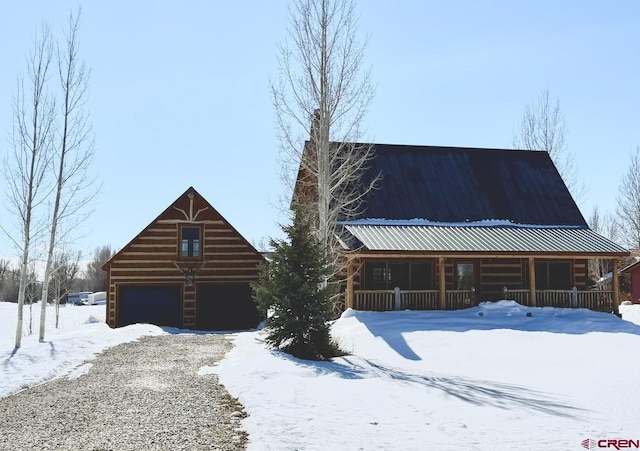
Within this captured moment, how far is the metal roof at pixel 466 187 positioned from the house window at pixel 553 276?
235 cm

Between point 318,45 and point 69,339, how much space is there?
1352 cm

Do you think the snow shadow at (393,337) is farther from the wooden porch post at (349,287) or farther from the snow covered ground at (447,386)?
the wooden porch post at (349,287)

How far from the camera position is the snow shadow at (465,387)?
29.3ft

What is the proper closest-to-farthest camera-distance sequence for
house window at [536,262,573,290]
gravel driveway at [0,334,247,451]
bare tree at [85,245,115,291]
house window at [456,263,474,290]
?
gravel driveway at [0,334,247,451] < house window at [456,263,474,290] < house window at [536,262,573,290] < bare tree at [85,245,115,291]

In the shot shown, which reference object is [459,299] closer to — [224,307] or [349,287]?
[349,287]

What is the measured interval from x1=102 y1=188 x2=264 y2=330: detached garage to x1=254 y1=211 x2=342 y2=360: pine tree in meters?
11.2

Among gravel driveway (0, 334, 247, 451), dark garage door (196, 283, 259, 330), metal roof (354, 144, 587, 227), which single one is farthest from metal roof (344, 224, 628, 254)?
gravel driveway (0, 334, 247, 451)

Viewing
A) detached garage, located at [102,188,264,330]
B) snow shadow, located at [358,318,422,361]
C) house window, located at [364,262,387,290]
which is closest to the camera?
snow shadow, located at [358,318,422,361]

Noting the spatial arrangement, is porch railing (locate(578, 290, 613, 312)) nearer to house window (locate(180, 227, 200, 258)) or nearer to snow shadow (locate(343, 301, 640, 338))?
snow shadow (locate(343, 301, 640, 338))

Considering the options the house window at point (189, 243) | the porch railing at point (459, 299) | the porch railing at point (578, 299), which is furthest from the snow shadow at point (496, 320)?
the house window at point (189, 243)

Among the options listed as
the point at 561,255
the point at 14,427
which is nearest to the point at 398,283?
the point at 561,255

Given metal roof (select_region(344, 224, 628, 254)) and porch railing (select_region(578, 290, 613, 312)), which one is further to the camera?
porch railing (select_region(578, 290, 613, 312))

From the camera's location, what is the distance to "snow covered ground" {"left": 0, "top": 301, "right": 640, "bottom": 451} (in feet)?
23.0

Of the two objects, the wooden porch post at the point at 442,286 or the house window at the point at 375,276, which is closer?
the wooden porch post at the point at 442,286
